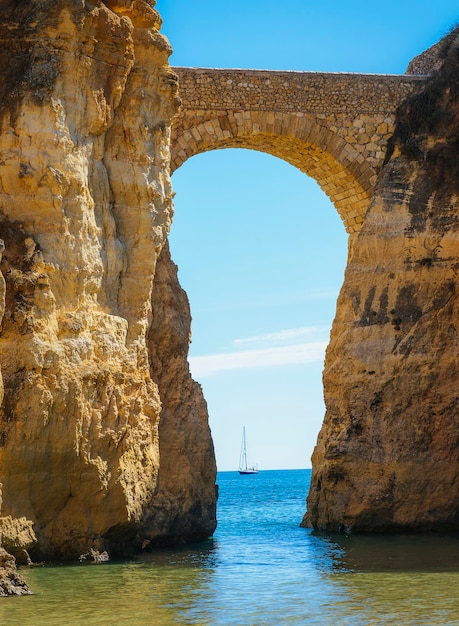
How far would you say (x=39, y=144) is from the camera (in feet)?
44.0

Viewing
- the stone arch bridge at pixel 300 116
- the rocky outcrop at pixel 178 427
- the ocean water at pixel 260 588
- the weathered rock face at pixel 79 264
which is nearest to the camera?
the ocean water at pixel 260 588

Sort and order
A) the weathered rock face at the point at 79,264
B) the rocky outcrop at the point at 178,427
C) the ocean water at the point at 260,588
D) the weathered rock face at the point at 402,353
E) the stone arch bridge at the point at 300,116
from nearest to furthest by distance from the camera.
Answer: the ocean water at the point at 260,588 < the weathered rock face at the point at 79,264 < the rocky outcrop at the point at 178,427 < the weathered rock face at the point at 402,353 < the stone arch bridge at the point at 300,116

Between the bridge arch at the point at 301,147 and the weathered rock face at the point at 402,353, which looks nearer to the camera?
the weathered rock face at the point at 402,353

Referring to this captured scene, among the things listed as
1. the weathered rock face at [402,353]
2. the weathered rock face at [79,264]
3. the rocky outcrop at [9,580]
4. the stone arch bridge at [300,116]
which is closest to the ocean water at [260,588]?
the rocky outcrop at [9,580]

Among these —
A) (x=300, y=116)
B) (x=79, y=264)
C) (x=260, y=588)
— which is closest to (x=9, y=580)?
(x=260, y=588)

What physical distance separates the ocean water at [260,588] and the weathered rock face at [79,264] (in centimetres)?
87

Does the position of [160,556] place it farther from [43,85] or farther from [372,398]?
[43,85]

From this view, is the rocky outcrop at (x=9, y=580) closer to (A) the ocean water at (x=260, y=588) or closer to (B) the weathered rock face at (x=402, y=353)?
(A) the ocean water at (x=260, y=588)

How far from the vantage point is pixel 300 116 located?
792 inches

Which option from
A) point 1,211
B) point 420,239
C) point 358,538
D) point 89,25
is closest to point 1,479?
point 1,211

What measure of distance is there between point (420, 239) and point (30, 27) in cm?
799

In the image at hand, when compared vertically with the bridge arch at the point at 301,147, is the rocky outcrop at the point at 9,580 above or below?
below

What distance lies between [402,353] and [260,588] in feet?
23.0

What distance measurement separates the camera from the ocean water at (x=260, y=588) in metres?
10.3
